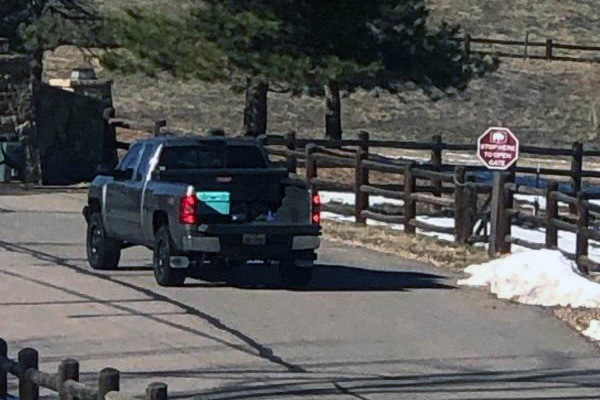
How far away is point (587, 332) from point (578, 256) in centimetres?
384

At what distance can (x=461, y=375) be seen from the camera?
39.3ft

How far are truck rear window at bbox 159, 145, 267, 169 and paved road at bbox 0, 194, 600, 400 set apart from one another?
4.09 feet

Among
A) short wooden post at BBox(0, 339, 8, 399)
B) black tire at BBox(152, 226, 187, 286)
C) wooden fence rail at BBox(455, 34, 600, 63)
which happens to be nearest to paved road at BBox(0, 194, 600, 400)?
black tire at BBox(152, 226, 187, 286)

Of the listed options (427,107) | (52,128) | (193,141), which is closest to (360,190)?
(193,141)

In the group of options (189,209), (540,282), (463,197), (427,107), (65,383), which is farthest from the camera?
(427,107)

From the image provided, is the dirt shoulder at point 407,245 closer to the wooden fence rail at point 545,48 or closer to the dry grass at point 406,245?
the dry grass at point 406,245

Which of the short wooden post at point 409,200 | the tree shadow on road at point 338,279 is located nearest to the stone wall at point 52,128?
the short wooden post at point 409,200

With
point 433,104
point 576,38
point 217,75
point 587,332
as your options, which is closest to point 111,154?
point 217,75

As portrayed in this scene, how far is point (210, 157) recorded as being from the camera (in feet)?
56.3

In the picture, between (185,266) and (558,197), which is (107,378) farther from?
(558,197)

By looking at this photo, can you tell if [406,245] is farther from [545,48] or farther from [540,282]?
[545,48]

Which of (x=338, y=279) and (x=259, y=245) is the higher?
(x=259, y=245)

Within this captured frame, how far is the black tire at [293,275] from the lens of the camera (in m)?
16.6

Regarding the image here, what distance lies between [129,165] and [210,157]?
996 mm
